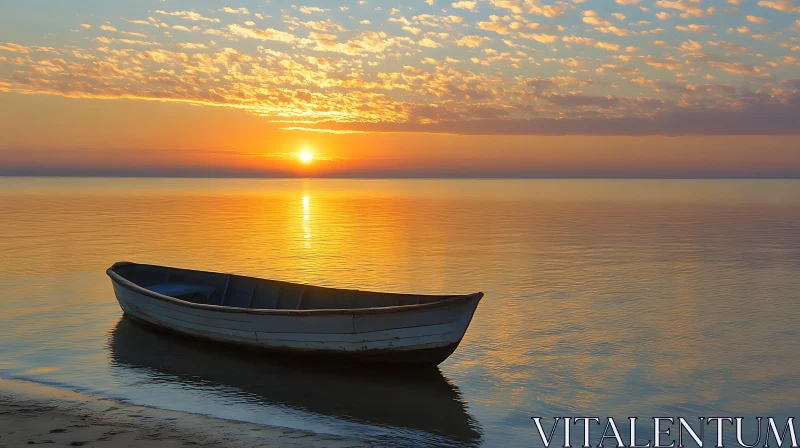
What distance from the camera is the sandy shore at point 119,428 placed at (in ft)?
33.1

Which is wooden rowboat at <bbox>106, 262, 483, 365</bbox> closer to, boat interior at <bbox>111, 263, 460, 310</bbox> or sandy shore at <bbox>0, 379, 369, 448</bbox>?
boat interior at <bbox>111, 263, 460, 310</bbox>

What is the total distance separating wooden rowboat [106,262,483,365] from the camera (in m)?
13.5

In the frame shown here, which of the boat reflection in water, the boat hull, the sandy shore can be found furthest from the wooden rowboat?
Answer: the sandy shore

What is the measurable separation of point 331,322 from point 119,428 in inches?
180

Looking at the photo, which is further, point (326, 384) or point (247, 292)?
point (247, 292)

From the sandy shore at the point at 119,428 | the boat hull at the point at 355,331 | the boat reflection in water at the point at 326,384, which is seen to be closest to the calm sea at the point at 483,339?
the boat reflection in water at the point at 326,384

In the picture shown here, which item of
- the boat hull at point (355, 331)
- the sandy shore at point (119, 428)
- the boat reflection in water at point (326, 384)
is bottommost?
the sandy shore at point (119, 428)

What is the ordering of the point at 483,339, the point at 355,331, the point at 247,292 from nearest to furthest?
1. the point at 355,331
2. the point at 483,339
3. the point at 247,292

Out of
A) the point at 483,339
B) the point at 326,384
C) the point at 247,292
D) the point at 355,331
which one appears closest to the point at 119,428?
the point at 326,384

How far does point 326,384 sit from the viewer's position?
13.8 m

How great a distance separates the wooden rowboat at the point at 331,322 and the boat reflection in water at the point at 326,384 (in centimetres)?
45

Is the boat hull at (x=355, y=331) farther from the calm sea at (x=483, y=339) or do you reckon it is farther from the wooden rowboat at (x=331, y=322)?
the calm sea at (x=483, y=339)

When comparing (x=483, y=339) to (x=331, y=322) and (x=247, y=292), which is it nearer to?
(x=331, y=322)

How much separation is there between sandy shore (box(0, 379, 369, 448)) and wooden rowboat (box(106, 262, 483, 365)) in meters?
3.03
